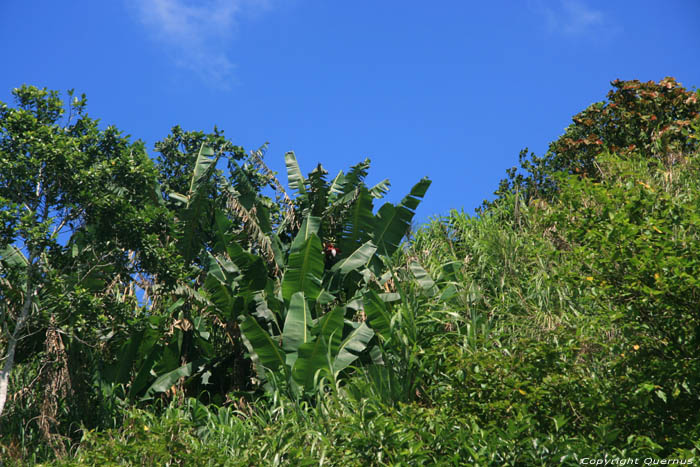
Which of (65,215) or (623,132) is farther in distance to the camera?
(623,132)

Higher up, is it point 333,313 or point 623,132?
point 623,132

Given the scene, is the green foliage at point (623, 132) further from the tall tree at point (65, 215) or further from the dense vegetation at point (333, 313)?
the tall tree at point (65, 215)

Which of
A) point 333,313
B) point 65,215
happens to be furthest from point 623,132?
point 65,215

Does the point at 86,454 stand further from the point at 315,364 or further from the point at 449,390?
the point at 449,390

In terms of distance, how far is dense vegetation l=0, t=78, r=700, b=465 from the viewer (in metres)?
7.16

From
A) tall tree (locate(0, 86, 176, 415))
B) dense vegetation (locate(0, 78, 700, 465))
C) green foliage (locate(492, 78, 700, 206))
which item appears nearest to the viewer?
dense vegetation (locate(0, 78, 700, 465))

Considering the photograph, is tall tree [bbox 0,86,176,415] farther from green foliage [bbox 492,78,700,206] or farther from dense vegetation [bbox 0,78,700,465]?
green foliage [bbox 492,78,700,206]

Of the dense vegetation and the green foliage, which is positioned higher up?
the green foliage

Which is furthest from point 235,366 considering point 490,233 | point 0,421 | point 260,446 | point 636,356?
point 636,356

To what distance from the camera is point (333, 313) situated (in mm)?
10477

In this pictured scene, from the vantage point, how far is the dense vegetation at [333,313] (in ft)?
23.5

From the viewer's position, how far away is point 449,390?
8180 mm

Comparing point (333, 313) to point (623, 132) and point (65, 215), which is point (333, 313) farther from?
point (623, 132)

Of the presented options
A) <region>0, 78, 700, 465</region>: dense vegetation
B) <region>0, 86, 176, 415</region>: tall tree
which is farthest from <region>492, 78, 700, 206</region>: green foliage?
<region>0, 86, 176, 415</region>: tall tree
